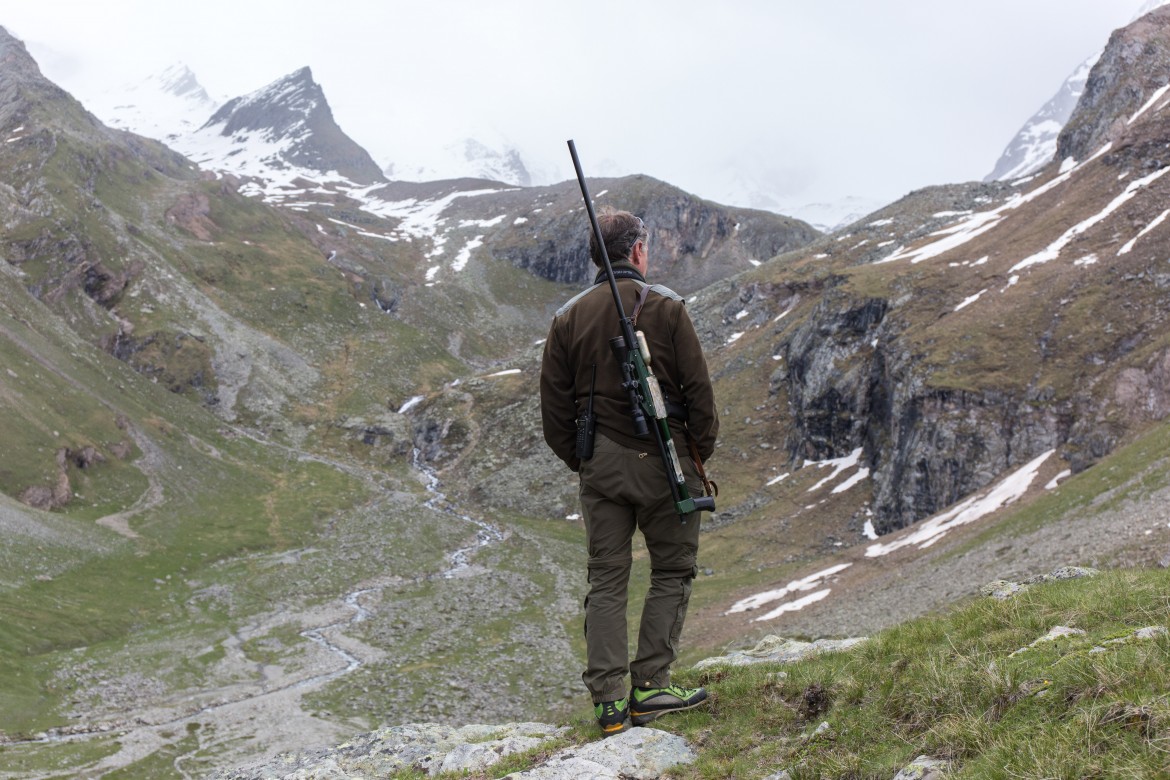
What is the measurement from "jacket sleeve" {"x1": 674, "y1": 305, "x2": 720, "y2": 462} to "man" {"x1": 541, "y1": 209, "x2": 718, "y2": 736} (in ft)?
0.04

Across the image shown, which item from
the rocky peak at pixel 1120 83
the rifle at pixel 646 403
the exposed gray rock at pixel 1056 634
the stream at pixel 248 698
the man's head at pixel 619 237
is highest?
the rocky peak at pixel 1120 83

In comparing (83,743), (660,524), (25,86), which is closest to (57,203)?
(25,86)

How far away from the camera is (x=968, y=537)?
39594mm

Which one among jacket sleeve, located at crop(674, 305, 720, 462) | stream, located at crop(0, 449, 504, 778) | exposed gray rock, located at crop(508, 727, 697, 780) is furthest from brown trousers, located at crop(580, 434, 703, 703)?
stream, located at crop(0, 449, 504, 778)

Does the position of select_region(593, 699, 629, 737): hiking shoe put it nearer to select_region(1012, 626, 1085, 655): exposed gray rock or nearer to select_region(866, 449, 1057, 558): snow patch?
select_region(1012, 626, 1085, 655): exposed gray rock

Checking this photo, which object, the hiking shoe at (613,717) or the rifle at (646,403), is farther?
the hiking shoe at (613,717)

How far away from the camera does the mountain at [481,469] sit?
3712cm

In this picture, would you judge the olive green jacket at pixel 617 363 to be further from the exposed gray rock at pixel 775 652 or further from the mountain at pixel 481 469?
the mountain at pixel 481 469

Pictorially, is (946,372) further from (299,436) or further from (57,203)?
(57,203)

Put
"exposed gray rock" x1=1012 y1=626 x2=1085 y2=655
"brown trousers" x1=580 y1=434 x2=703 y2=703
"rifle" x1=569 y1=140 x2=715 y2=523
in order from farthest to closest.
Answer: "brown trousers" x1=580 y1=434 x2=703 y2=703 → "rifle" x1=569 y1=140 x2=715 y2=523 → "exposed gray rock" x1=1012 y1=626 x2=1085 y2=655

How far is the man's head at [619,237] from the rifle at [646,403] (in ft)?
2.56

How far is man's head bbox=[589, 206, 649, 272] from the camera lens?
10008 millimetres

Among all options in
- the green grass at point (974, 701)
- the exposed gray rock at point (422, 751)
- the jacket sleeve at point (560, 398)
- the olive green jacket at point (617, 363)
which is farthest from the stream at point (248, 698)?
the green grass at point (974, 701)

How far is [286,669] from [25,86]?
203 metres
